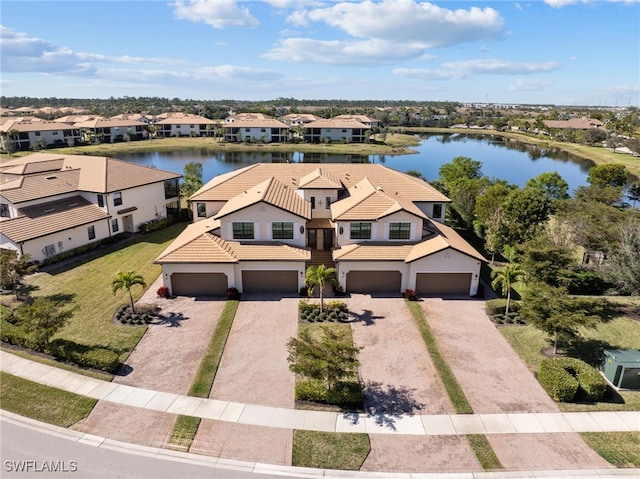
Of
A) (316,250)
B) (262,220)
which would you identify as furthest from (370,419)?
(316,250)

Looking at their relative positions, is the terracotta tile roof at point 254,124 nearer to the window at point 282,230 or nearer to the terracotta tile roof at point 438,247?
the window at point 282,230

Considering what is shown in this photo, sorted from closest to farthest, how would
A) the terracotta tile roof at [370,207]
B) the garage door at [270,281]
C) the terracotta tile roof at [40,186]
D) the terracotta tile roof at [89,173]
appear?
the garage door at [270,281]
the terracotta tile roof at [370,207]
the terracotta tile roof at [40,186]
the terracotta tile roof at [89,173]

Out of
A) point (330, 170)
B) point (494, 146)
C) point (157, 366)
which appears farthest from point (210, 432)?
point (494, 146)

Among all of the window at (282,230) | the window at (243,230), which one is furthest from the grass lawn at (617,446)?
the window at (243,230)

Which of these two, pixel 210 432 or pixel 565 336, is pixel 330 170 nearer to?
pixel 565 336

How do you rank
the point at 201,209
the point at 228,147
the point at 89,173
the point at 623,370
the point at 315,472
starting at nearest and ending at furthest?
the point at 315,472, the point at 623,370, the point at 201,209, the point at 89,173, the point at 228,147

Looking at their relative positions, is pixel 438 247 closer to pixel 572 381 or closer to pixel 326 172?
pixel 572 381
